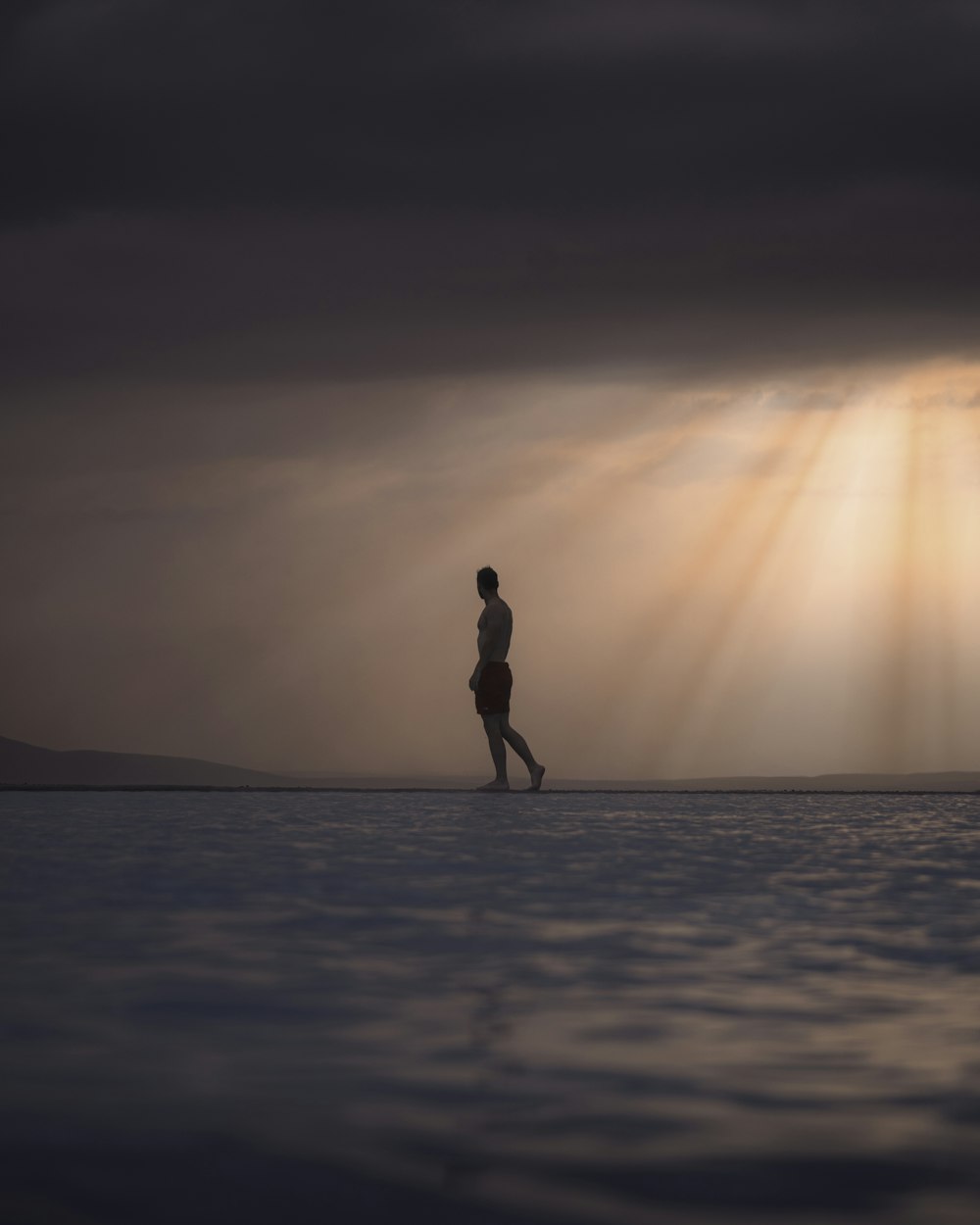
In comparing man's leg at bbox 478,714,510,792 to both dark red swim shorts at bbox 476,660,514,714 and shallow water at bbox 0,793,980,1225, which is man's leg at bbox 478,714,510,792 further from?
shallow water at bbox 0,793,980,1225

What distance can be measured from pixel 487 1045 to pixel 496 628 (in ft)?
50.0

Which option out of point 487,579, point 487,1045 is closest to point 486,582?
point 487,579

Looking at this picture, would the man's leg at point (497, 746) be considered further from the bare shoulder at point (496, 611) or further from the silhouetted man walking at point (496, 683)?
the bare shoulder at point (496, 611)

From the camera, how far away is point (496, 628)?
18516 mm

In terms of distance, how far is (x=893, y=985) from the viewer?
13.5 feet

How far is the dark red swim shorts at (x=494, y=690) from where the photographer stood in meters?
18.2

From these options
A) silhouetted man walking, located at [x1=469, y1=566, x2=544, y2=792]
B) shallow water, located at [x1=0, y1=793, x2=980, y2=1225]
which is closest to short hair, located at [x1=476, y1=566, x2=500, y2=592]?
silhouetted man walking, located at [x1=469, y1=566, x2=544, y2=792]

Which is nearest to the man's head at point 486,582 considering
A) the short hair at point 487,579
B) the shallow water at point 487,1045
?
the short hair at point 487,579

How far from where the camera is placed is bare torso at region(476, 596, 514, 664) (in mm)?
18484

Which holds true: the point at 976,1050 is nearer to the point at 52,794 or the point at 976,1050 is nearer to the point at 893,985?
the point at 893,985

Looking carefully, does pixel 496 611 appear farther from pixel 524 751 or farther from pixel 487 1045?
pixel 487 1045

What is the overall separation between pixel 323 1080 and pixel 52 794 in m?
14.4

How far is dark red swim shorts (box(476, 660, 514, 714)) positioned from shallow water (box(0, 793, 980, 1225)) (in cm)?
1084

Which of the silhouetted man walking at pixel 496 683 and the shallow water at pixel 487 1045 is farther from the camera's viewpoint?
the silhouetted man walking at pixel 496 683
